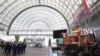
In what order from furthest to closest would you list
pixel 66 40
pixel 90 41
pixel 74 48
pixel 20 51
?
pixel 20 51, pixel 66 40, pixel 74 48, pixel 90 41

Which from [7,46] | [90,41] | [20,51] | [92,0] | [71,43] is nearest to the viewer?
[90,41]

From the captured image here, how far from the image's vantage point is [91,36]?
15.1 m

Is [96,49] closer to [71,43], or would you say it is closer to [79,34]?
[79,34]

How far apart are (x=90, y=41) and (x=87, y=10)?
2.46 metres

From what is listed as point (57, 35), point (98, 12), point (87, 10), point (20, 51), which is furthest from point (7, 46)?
point (87, 10)

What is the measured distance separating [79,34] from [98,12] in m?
4.73

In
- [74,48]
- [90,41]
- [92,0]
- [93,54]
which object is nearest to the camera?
[93,54]

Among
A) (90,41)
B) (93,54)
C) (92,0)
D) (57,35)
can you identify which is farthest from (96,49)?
(57,35)

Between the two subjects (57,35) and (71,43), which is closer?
(71,43)

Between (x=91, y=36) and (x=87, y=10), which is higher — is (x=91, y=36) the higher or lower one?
the lower one

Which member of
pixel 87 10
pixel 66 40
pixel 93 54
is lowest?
pixel 93 54

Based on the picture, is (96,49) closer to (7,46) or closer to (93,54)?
(93,54)

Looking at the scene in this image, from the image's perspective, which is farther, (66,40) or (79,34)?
(66,40)

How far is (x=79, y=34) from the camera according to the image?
17.2 m
